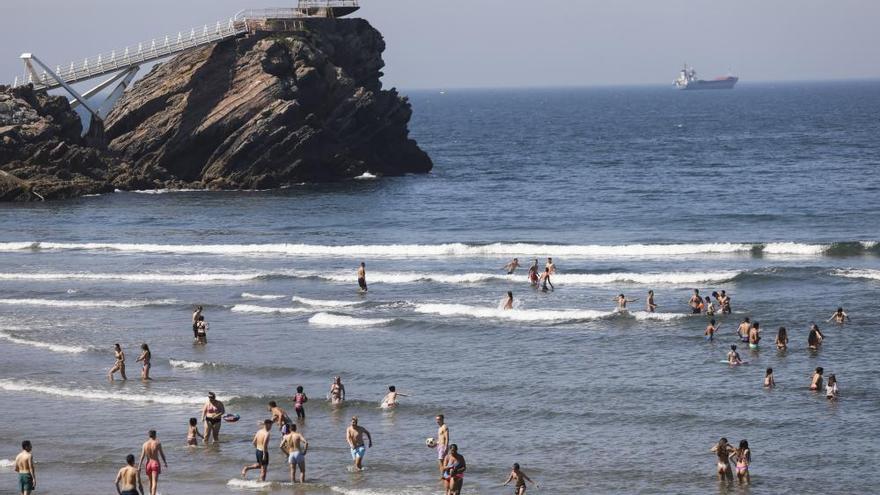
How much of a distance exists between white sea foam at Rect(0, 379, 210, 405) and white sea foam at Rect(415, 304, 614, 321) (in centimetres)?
1117

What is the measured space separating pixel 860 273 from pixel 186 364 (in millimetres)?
24389

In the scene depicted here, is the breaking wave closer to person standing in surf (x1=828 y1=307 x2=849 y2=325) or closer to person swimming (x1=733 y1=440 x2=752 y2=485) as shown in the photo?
person standing in surf (x1=828 y1=307 x2=849 y2=325)

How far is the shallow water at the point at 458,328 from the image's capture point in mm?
25188

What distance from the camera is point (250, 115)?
68.4m

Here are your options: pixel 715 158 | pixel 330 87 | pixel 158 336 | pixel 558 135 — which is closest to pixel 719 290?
pixel 158 336

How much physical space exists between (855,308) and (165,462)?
23.6 m

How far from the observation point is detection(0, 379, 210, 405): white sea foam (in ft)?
97.1

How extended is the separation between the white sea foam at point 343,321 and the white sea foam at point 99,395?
8600 mm

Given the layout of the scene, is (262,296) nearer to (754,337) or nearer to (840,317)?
(754,337)

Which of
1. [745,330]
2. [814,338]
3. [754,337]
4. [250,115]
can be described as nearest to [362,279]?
[745,330]

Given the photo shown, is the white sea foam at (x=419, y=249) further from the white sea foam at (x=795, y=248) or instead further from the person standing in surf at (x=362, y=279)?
the person standing in surf at (x=362, y=279)

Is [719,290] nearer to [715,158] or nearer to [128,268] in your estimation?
[128,268]

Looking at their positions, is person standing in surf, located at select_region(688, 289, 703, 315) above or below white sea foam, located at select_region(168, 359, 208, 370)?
above

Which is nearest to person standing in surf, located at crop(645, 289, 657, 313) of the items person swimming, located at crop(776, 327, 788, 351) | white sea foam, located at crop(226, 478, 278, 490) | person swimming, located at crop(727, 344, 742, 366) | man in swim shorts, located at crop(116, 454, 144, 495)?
person swimming, located at crop(776, 327, 788, 351)
